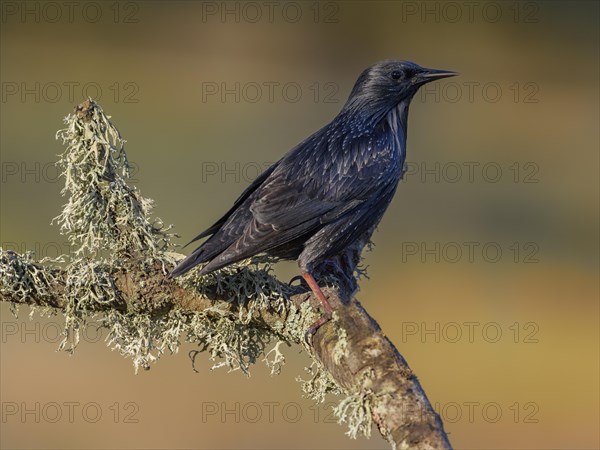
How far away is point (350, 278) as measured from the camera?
367 centimetres

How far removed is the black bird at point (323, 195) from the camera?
3518 millimetres

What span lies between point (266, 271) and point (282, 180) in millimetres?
663

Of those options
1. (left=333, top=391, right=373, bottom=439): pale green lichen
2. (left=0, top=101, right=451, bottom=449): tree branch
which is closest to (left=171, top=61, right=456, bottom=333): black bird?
(left=0, top=101, right=451, bottom=449): tree branch

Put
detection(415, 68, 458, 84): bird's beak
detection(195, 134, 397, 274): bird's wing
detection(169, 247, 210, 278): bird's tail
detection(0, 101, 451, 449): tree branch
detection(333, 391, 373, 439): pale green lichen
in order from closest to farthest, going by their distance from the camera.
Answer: detection(333, 391, 373, 439): pale green lichen
detection(0, 101, 451, 449): tree branch
detection(169, 247, 210, 278): bird's tail
detection(195, 134, 397, 274): bird's wing
detection(415, 68, 458, 84): bird's beak

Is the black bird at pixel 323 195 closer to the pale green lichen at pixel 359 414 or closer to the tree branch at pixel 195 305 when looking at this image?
the tree branch at pixel 195 305

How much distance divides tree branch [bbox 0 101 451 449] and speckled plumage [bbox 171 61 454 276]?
0.31 m

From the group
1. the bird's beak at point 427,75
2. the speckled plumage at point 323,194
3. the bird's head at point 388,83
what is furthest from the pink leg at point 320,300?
the bird's beak at point 427,75

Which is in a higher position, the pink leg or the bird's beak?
the bird's beak

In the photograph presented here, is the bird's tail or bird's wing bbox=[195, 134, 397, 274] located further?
bird's wing bbox=[195, 134, 397, 274]

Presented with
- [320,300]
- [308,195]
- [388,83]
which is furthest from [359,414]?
[388,83]

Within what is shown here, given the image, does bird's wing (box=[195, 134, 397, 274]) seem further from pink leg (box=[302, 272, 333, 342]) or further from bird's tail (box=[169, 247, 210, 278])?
bird's tail (box=[169, 247, 210, 278])

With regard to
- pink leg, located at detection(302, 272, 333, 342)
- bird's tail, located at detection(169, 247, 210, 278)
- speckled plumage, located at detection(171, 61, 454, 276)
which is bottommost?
pink leg, located at detection(302, 272, 333, 342)

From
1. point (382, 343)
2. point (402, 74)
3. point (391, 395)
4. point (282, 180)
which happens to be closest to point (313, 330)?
point (382, 343)

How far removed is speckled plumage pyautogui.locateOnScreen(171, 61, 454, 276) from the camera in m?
3.53
